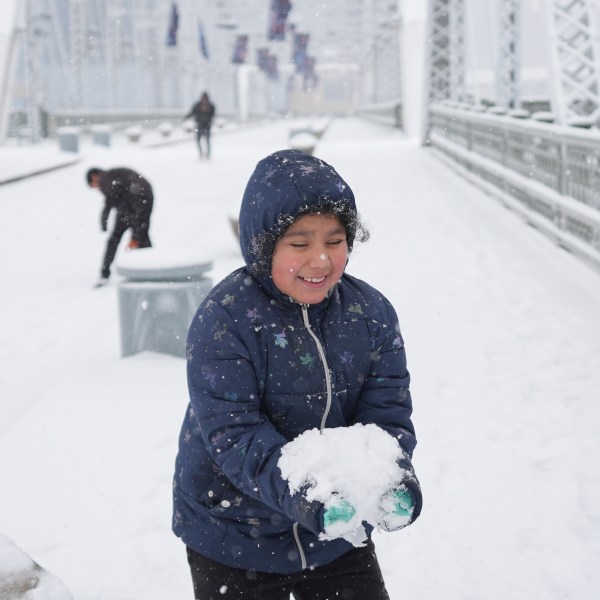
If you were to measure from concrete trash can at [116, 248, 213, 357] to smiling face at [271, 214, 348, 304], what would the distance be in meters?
4.03

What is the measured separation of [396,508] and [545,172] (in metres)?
9.12

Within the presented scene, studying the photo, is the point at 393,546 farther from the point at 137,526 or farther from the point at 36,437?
the point at 36,437

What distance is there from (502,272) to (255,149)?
21.7 metres

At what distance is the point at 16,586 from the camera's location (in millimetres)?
2027

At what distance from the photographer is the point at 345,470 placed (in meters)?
1.53

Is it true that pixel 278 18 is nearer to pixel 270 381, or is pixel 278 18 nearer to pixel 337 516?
pixel 270 381

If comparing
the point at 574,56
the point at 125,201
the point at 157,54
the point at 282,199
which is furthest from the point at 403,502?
the point at 157,54

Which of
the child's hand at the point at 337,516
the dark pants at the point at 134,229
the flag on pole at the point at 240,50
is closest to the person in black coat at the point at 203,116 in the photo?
the dark pants at the point at 134,229

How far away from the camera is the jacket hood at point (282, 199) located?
64.8 inches

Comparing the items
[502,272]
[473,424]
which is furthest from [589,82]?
[473,424]

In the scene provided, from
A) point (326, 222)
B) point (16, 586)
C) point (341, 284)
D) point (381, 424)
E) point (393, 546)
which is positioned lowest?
point (393, 546)

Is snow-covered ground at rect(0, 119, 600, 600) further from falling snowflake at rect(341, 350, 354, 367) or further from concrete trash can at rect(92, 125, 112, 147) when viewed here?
concrete trash can at rect(92, 125, 112, 147)

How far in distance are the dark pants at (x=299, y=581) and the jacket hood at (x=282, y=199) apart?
0.64 metres

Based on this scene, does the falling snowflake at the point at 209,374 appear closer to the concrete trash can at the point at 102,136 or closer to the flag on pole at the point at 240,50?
the concrete trash can at the point at 102,136
